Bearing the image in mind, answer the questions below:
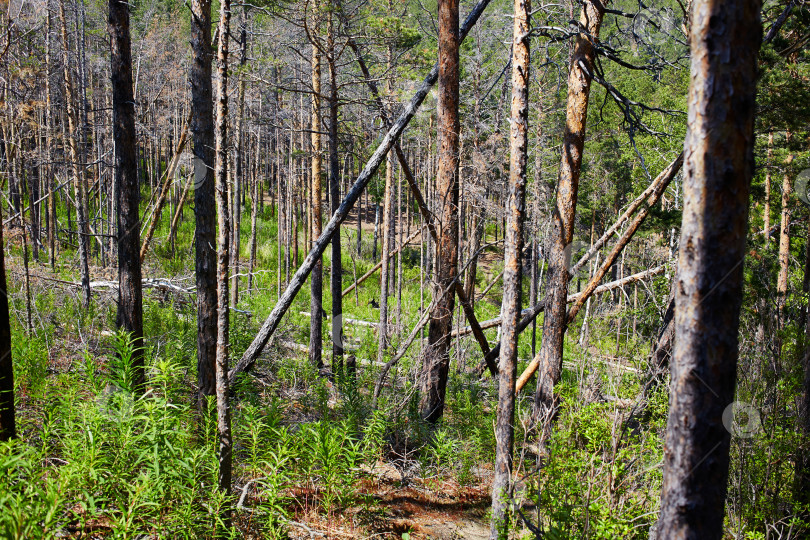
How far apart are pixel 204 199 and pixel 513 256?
127 inches

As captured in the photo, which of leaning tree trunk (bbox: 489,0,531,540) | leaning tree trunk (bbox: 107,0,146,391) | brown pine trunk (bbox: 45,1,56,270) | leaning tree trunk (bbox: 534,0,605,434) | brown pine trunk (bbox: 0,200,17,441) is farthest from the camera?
brown pine trunk (bbox: 45,1,56,270)

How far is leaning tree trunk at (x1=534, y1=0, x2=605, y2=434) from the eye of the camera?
245 inches

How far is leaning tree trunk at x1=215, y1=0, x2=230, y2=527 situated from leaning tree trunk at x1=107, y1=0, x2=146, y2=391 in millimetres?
2513

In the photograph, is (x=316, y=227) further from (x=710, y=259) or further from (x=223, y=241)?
(x=710, y=259)

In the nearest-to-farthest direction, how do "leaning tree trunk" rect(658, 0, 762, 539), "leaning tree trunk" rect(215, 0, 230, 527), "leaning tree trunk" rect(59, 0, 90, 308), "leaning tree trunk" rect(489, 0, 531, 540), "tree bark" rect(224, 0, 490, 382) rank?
"leaning tree trunk" rect(658, 0, 762, 539) → "leaning tree trunk" rect(215, 0, 230, 527) → "leaning tree trunk" rect(489, 0, 531, 540) → "tree bark" rect(224, 0, 490, 382) → "leaning tree trunk" rect(59, 0, 90, 308)

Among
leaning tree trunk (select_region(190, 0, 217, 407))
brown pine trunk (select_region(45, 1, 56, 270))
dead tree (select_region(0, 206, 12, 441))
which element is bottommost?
dead tree (select_region(0, 206, 12, 441))

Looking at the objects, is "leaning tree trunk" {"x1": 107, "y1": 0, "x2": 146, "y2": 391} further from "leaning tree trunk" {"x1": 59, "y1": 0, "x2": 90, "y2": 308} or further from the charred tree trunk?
the charred tree trunk

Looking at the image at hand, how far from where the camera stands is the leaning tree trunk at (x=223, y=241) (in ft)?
12.8

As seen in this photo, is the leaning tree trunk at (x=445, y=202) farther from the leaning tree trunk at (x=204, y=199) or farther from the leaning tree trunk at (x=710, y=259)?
the leaning tree trunk at (x=710, y=259)

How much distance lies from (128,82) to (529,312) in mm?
6166

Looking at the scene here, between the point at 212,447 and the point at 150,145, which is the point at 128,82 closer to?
the point at 212,447

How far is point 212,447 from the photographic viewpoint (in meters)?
4.28

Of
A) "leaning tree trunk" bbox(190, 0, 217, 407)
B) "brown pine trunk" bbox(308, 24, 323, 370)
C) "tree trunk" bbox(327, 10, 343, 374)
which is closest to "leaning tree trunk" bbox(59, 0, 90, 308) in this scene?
"leaning tree trunk" bbox(190, 0, 217, 407)

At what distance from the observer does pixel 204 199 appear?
5504 millimetres
